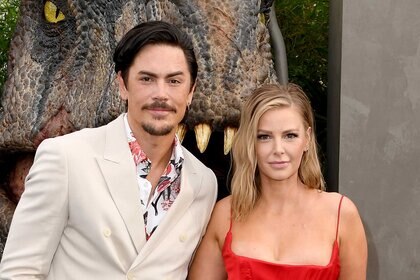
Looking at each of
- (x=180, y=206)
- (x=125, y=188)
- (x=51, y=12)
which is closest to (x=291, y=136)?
(x=180, y=206)

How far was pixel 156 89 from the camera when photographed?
4039 mm

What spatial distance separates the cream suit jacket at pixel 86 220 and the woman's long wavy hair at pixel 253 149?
488mm

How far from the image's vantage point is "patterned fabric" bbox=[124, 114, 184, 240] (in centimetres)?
416

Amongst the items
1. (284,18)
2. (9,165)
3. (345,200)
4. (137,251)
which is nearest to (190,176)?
(137,251)

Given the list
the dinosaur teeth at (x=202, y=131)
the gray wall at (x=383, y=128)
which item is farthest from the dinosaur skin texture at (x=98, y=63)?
the gray wall at (x=383, y=128)

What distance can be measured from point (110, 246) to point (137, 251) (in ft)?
0.40

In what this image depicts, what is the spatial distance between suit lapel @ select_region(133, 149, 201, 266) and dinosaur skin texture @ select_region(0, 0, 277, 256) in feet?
1.20

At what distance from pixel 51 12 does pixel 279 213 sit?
2050 millimetres

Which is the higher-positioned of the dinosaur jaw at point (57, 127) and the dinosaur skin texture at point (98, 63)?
the dinosaur skin texture at point (98, 63)

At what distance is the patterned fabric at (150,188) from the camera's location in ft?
13.6

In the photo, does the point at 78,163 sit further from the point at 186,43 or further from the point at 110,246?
the point at 186,43

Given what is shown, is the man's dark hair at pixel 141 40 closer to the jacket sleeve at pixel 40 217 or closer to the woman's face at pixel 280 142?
the jacket sleeve at pixel 40 217

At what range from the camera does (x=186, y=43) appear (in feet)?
14.0

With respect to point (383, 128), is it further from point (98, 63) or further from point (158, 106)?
point (158, 106)
